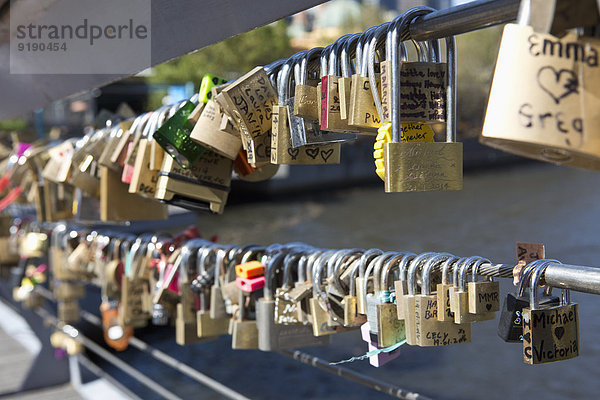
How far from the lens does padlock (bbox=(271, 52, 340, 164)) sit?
124 cm

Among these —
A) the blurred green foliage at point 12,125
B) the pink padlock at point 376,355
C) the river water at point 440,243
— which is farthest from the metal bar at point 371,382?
the blurred green foliage at point 12,125

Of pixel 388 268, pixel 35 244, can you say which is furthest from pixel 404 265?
pixel 35 244

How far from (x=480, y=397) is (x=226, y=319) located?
8238mm

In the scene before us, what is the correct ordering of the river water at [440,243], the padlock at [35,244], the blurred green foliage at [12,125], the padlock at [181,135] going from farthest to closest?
the blurred green foliage at [12,125]
the river water at [440,243]
the padlock at [35,244]
the padlock at [181,135]

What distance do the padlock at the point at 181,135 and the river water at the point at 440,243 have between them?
24.6ft

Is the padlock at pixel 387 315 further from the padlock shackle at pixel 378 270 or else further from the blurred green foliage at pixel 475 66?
the blurred green foliage at pixel 475 66

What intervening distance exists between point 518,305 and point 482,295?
88 mm

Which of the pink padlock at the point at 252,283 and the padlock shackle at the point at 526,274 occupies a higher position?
the padlock shackle at the point at 526,274

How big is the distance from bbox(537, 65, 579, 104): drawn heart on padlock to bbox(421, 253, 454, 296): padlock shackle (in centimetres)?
56

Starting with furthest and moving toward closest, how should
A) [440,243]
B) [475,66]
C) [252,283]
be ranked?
[475,66]
[440,243]
[252,283]

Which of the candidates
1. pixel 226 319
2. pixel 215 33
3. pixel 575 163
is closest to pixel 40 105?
pixel 226 319

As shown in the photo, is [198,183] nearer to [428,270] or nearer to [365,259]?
[365,259]

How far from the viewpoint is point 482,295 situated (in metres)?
1.16

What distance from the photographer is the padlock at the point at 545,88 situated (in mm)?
678
